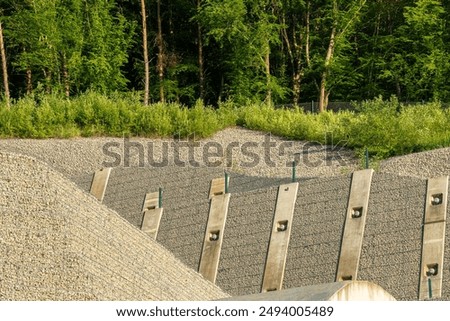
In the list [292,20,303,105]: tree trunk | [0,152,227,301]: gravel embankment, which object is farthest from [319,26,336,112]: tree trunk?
[0,152,227,301]: gravel embankment

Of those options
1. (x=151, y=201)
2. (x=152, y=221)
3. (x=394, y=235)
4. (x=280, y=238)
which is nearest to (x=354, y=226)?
(x=394, y=235)

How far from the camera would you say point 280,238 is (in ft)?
104

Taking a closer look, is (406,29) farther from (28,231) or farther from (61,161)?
(28,231)

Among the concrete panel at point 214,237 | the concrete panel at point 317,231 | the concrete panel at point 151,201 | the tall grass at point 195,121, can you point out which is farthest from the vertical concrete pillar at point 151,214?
the tall grass at point 195,121

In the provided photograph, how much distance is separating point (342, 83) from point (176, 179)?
21.2 meters

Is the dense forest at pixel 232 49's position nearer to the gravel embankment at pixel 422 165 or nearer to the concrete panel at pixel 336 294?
the gravel embankment at pixel 422 165

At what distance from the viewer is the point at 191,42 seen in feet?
200

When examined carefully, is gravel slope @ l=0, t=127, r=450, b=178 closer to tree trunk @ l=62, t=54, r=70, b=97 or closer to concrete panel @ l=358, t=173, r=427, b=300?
concrete panel @ l=358, t=173, r=427, b=300

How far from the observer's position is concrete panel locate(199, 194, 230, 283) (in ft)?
105

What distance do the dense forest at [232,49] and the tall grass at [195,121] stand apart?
22.7ft

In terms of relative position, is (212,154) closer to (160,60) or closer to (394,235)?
(394,235)

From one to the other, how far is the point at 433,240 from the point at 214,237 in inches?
200

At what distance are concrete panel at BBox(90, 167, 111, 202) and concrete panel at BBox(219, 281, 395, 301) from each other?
13829 millimetres
